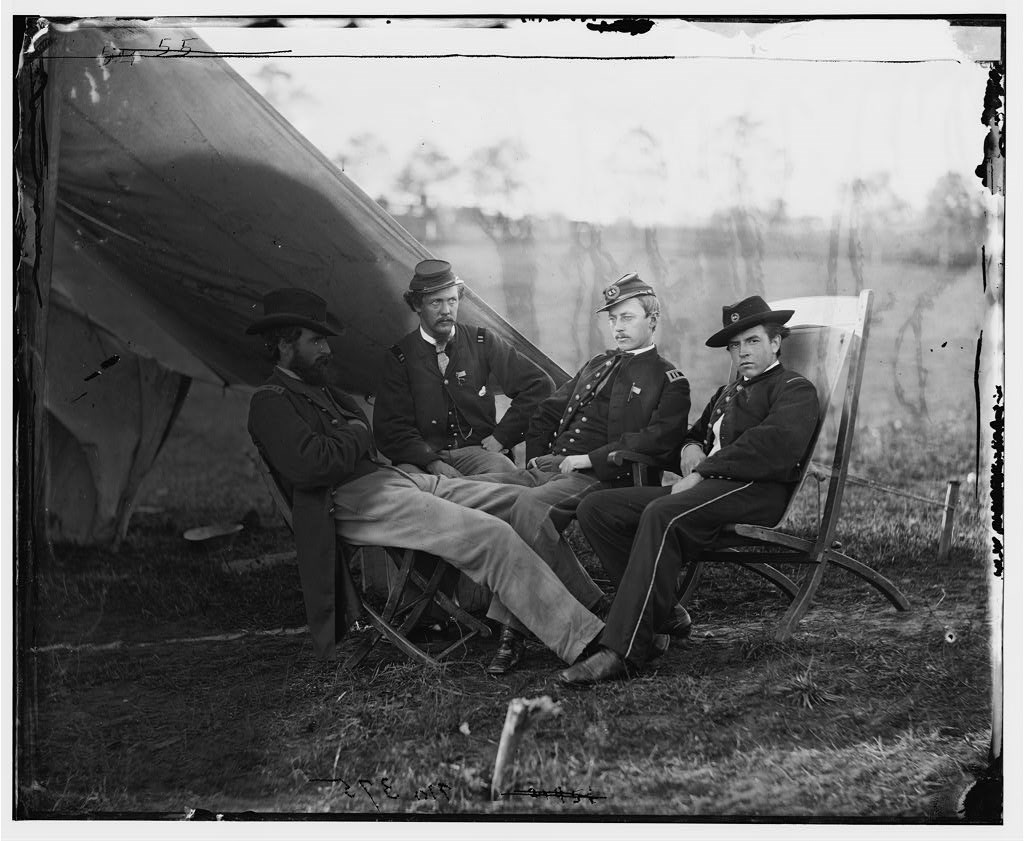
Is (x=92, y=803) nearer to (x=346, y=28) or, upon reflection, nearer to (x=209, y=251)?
(x=209, y=251)

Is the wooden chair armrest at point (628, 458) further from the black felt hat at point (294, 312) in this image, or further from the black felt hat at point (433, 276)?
the black felt hat at point (294, 312)

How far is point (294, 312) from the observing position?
4.79m

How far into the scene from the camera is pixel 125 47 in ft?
15.7

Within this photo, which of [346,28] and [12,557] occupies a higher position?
[346,28]

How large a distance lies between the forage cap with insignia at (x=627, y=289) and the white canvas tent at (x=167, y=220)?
1.46 ft

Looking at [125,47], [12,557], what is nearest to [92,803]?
[12,557]

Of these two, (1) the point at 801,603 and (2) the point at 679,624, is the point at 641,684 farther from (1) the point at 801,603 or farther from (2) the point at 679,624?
(1) the point at 801,603

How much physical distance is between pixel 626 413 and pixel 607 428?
107mm

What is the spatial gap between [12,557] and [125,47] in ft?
7.46

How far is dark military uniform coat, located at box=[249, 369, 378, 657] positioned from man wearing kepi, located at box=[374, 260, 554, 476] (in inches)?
9.8

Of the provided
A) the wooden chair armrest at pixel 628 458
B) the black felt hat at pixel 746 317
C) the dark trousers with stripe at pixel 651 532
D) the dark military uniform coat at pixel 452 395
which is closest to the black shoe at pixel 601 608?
the dark trousers with stripe at pixel 651 532

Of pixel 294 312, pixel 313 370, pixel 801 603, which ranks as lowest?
pixel 801 603

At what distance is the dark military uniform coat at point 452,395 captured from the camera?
4922 millimetres

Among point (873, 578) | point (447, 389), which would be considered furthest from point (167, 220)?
point (873, 578)
